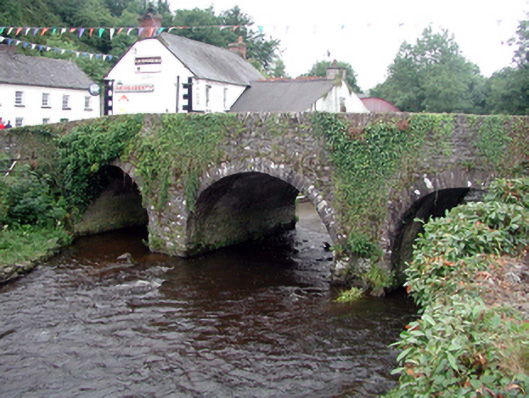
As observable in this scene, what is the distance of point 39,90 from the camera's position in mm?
37344

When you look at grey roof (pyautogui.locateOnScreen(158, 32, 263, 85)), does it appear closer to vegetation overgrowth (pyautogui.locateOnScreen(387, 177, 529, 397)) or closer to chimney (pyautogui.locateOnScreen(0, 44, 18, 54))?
chimney (pyautogui.locateOnScreen(0, 44, 18, 54))

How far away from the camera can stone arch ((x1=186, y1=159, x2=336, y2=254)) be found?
1424 centimetres

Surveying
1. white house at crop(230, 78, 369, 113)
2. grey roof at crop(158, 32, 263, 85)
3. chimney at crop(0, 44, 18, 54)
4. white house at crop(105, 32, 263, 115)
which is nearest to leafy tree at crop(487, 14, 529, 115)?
white house at crop(230, 78, 369, 113)

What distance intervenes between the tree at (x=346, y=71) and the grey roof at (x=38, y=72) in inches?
1326

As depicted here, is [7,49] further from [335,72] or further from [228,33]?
[228,33]

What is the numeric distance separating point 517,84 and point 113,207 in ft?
92.5

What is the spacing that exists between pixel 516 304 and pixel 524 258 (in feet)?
5.46

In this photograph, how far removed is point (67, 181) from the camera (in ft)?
61.2

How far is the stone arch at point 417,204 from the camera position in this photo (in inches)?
480

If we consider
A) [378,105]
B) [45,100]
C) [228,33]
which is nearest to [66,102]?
[45,100]

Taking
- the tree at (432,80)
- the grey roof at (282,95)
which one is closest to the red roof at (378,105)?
the tree at (432,80)

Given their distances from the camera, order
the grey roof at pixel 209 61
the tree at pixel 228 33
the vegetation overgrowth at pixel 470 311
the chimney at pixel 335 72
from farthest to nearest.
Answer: the tree at pixel 228 33 < the chimney at pixel 335 72 < the grey roof at pixel 209 61 < the vegetation overgrowth at pixel 470 311

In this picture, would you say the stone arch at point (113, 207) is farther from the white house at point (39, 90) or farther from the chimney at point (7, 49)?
the chimney at point (7, 49)

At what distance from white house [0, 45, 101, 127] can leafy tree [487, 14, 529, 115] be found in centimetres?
3067
